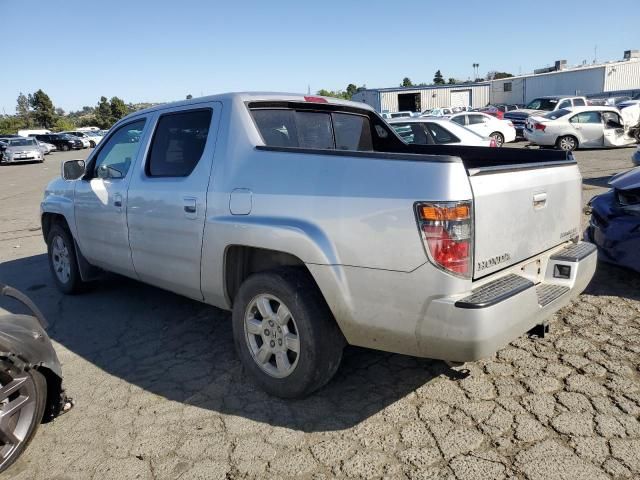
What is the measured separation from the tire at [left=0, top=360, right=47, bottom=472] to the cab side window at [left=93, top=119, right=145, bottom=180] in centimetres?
200

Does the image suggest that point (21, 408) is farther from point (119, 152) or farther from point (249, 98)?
point (119, 152)

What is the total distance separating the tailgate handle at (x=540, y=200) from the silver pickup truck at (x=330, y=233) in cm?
1

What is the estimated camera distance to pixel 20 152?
100ft

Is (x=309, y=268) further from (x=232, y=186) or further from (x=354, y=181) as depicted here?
(x=232, y=186)

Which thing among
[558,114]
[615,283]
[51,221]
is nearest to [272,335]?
[615,283]

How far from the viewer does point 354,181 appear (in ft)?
8.49

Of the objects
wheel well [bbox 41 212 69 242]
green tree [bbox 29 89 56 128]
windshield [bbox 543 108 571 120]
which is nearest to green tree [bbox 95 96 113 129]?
green tree [bbox 29 89 56 128]

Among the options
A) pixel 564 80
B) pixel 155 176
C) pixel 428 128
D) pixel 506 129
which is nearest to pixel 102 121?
pixel 564 80

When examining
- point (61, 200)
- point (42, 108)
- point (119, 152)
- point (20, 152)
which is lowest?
point (61, 200)

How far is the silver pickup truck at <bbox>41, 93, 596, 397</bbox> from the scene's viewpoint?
Result: 7.94ft

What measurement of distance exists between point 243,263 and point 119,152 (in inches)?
78.7

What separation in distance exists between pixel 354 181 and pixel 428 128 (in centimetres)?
868

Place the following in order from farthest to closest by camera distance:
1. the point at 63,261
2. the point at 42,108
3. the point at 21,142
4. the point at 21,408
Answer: the point at 42,108, the point at 21,142, the point at 63,261, the point at 21,408

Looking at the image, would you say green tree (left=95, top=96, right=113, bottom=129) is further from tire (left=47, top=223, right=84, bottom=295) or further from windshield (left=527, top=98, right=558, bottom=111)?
tire (left=47, top=223, right=84, bottom=295)
